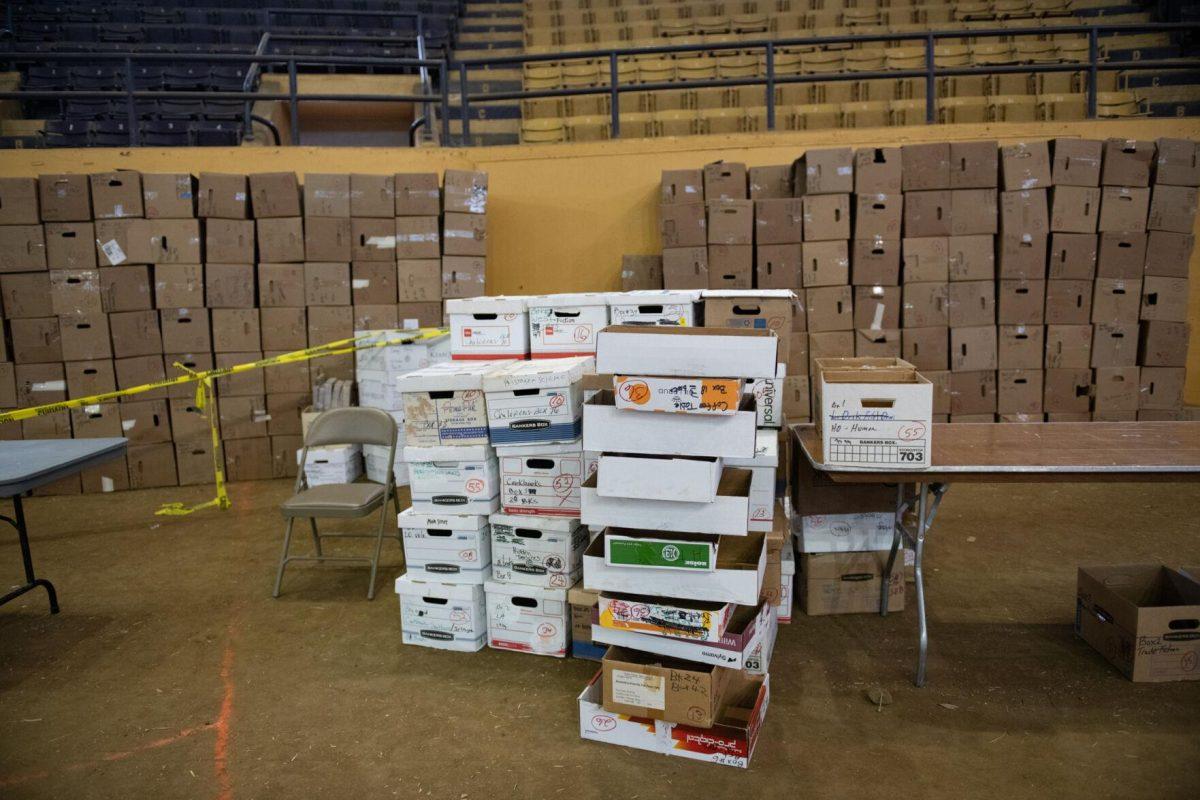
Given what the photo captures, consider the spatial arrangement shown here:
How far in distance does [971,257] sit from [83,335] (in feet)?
19.8

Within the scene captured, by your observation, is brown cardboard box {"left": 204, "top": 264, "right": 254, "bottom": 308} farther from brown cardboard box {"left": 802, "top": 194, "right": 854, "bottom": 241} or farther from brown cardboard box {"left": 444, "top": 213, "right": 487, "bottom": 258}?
brown cardboard box {"left": 802, "top": 194, "right": 854, "bottom": 241}

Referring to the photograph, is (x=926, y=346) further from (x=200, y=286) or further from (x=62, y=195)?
(x=62, y=195)

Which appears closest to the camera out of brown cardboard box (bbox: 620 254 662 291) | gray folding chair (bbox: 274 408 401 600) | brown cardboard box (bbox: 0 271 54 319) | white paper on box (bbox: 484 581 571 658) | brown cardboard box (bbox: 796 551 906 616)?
white paper on box (bbox: 484 581 571 658)

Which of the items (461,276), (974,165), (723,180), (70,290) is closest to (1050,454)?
(974,165)

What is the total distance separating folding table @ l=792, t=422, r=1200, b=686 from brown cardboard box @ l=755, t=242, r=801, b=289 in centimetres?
243

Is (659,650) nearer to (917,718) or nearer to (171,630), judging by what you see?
(917,718)

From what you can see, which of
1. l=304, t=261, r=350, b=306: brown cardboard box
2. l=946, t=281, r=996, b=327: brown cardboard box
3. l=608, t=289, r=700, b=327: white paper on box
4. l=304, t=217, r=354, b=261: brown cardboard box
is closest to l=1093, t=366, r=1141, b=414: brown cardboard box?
l=946, t=281, r=996, b=327: brown cardboard box

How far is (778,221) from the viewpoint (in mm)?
5496

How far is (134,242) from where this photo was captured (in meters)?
5.52

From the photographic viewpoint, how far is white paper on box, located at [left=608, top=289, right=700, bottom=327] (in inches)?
132

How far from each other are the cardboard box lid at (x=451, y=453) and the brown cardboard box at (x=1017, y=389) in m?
4.09

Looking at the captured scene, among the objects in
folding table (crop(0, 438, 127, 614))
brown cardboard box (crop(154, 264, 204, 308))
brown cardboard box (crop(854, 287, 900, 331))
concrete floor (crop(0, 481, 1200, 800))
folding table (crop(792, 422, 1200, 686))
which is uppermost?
brown cardboard box (crop(154, 264, 204, 308))

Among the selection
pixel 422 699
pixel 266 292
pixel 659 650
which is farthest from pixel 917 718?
pixel 266 292

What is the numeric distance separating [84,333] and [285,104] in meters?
5.43
